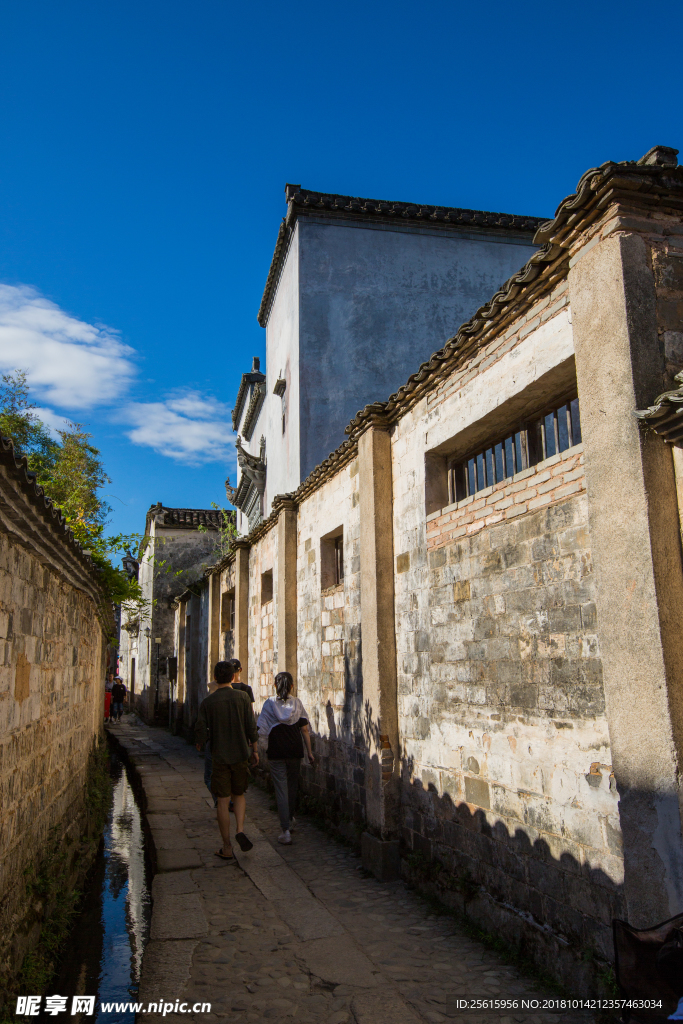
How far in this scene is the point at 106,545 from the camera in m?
10.2

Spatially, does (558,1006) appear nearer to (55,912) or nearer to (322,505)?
(55,912)

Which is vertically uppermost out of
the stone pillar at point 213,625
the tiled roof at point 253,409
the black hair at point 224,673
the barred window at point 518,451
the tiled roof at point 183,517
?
the tiled roof at point 253,409

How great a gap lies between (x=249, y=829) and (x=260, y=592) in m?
4.36

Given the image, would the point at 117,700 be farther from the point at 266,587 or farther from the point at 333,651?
the point at 333,651

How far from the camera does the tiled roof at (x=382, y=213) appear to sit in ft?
41.5

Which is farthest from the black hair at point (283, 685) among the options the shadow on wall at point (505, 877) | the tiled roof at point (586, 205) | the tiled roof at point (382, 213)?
the tiled roof at point (382, 213)

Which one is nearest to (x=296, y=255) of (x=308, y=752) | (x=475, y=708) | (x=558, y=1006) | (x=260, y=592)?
(x=260, y=592)

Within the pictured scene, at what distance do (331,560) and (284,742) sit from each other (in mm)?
2136

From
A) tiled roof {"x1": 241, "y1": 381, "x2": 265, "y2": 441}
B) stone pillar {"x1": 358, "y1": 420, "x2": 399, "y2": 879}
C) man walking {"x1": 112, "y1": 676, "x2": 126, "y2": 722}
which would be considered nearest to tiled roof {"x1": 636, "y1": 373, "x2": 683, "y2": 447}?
stone pillar {"x1": 358, "y1": 420, "x2": 399, "y2": 879}

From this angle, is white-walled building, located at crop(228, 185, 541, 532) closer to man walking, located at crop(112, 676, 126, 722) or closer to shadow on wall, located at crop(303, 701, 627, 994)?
shadow on wall, located at crop(303, 701, 627, 994)

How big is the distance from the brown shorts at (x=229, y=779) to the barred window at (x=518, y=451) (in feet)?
10.2

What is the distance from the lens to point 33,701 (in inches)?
194

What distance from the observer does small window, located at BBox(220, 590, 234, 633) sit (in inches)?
559

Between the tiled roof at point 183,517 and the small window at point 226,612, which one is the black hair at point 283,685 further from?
the tiled roof at point 183,517
